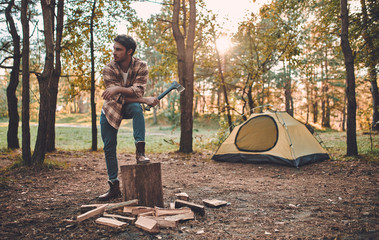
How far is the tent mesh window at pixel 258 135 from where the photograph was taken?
24.6ft

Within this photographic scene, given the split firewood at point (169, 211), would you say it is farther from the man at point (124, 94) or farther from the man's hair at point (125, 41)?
the man's hair at point (125, 41)

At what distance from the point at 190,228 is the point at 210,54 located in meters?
10.4

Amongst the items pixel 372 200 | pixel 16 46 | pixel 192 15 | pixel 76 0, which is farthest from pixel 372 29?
pixel 16 46

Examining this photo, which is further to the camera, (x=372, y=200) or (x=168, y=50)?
(x=168, y=50)

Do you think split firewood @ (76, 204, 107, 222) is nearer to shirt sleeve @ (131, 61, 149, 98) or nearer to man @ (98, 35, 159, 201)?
man @ (98, 35, 159, 201)

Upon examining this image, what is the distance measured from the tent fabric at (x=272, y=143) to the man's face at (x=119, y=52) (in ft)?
17.0

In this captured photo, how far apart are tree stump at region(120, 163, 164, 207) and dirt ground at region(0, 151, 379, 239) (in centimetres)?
→ 54

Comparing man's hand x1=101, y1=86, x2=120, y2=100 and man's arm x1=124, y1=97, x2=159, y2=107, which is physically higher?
man's hand x1=101, y1=86, x2=120, y2=100

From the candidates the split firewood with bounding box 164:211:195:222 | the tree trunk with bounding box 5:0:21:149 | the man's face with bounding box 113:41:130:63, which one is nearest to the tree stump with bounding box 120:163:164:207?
the split firewood with bounding box 164:211:195:222

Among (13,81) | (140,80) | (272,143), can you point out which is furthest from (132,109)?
(13,81)

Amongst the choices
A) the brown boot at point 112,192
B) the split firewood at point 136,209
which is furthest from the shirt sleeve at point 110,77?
the split firewood at point 136,209

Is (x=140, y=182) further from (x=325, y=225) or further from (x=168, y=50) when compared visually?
(x=168, y=50)

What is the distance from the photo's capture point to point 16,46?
946 cm

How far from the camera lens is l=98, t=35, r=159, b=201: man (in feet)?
10.5
